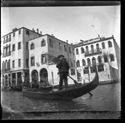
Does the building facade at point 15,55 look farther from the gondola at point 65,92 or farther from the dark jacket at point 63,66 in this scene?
the dark jacket at point 63,66

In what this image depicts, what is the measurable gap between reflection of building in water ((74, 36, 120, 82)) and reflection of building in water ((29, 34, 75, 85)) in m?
0.11

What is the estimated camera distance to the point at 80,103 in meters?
2.63

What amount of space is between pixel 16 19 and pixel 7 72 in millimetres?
706

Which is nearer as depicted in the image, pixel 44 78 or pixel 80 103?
pixel 80 103

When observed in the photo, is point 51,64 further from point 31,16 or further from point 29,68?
point 31,16

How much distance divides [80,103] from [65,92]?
9.4 inches

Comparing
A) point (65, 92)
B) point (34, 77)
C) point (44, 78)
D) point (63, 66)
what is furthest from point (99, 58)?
point (34, 77)

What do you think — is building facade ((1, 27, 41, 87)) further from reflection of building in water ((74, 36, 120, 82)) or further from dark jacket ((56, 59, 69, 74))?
reflection of building in water ((74, 36, 120, 82))

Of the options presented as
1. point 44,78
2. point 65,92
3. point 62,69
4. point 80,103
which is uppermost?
point 62,69

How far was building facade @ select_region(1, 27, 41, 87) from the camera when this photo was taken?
2.71m

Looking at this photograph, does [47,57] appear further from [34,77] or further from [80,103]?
[80,103]

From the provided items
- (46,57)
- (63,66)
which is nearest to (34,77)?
(46,57)

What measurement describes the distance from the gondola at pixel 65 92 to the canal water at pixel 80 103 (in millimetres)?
53

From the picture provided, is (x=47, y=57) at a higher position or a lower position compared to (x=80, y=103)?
higher
